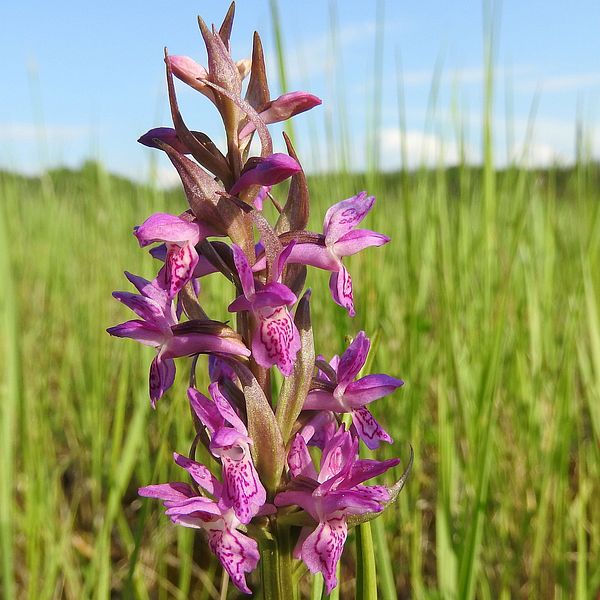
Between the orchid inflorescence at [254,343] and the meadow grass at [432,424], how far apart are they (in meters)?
0.25

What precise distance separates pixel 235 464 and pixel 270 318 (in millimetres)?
136

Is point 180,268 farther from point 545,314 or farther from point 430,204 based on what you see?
point 545,314

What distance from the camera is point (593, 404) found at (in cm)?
129

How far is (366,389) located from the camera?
26.9 inches

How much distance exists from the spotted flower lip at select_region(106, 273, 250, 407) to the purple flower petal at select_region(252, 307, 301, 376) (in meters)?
0.03

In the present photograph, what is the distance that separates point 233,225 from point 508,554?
44.7 inches

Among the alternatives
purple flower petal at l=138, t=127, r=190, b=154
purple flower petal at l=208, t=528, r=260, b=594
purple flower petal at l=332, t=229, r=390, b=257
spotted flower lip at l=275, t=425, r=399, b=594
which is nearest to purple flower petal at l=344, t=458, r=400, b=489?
spotted flower lip at l=275, t=425, r=399, b=594

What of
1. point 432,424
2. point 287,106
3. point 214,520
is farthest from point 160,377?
point 432,424

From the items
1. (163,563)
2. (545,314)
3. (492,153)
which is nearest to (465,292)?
(545,314)

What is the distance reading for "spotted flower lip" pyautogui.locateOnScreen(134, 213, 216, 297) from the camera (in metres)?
0.62

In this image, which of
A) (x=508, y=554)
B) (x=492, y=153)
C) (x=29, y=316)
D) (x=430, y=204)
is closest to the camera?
(x=492, y=153)

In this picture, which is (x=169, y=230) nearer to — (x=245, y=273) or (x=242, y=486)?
(x=245, y=273)

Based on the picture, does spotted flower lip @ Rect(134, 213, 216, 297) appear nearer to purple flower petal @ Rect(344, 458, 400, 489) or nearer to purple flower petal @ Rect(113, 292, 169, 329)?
purple flower petal @ Rect(113, 292, 169, 329)

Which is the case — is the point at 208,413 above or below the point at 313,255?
below
